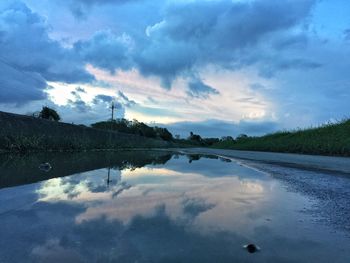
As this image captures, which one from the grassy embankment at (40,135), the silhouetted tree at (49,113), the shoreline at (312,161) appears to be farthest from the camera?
the silhouetted tree at (49,113)

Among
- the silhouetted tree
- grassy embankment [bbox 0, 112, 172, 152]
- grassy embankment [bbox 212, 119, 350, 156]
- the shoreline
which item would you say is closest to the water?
the shoreline

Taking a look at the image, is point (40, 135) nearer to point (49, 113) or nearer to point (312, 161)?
point (312, 161)

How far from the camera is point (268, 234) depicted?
3832 mm

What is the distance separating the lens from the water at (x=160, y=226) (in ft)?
10.2

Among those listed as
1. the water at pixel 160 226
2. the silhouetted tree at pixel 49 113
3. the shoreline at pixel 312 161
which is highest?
the silhouetted tree at pixel 49 113

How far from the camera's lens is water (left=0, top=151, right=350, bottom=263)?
312 centimetres

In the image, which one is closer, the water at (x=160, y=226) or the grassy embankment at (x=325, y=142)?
the water at (x=160, y=226)

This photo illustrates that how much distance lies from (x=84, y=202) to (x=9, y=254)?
239 centimetres

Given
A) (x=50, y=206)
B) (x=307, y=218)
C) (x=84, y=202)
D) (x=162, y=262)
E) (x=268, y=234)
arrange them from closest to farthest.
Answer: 1. (x=162, y=262)
2. (x=268, y=234)
3. (x=307, y=218)
4. (x=50, y=206)
5. (x=84, y=202)

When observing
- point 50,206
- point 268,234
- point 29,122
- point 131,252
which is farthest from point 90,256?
point 29,122

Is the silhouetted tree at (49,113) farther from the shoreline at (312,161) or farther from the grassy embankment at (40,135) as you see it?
the shoreline at (312,161)

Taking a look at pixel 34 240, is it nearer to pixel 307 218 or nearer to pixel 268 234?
pixel 268 234

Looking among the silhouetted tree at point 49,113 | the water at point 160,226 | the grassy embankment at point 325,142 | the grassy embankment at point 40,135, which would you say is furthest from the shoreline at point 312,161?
the silhouetted tree at point 49,113

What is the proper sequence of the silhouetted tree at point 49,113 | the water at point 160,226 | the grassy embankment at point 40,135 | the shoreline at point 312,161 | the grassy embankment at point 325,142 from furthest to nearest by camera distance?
1. the silhouetted tree at point 49,113
2. the grassy embankment at point 325,142
3. the grassy embankment at point 40,135
4. the shoreline at point 312,161
5. the water at point 160,226
